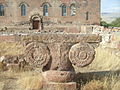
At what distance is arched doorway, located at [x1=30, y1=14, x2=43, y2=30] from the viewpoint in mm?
34181

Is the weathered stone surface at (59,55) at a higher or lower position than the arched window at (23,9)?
lower

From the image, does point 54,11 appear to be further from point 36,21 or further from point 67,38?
point 67,38

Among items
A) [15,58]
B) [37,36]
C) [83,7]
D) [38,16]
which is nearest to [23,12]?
[38,16]

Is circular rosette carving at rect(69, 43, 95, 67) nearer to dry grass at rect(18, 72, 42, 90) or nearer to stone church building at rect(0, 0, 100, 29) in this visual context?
dry grass at rect(18, 72, 42, 90)

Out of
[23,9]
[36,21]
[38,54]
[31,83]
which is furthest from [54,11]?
[38,54]

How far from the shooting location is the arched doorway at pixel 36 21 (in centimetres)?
3418

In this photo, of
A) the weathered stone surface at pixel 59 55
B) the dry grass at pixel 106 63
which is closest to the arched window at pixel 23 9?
the dry grass at pixel 106 63

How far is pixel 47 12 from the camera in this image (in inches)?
1355

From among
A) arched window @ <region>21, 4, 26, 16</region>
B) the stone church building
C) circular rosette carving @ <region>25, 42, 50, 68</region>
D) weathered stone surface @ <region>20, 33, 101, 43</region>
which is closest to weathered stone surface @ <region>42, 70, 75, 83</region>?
circular rosette carving @ <region>25, 42, 50, 68</region>

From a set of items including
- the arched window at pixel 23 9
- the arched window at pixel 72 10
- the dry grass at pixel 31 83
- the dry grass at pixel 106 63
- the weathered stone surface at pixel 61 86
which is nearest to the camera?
the weathered stone surface at pixel 61 86

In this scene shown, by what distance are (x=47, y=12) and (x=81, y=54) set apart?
2878 cm

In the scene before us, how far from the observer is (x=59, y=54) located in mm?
6062

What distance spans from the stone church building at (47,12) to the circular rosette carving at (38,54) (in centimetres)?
2820

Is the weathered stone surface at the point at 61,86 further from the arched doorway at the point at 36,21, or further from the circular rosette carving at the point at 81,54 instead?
the arched doorway at the point at 36,21
